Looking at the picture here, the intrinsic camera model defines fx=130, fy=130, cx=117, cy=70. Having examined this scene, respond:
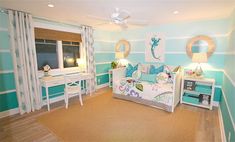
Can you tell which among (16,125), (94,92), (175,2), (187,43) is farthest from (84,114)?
(187,43)

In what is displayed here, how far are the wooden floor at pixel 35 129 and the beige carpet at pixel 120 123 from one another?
0.11 metres

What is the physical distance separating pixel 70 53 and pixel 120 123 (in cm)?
270

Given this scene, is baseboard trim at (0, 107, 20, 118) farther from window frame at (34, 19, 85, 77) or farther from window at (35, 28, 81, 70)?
window at (35, 28, 81, 70)

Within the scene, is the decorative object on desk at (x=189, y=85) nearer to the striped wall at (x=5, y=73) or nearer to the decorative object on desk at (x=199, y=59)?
the decorative object on desk at (x=199, y=59)

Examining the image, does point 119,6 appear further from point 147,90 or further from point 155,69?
point 155,69

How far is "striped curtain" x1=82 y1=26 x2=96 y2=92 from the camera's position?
13.6 ft

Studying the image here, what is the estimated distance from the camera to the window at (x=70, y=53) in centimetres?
397

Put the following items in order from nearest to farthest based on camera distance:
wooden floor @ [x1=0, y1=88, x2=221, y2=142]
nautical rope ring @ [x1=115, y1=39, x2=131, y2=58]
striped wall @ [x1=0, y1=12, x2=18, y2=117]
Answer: wooden floor @ [x1=0, y1=88, x2=221, y2=142]
striped wall @ [x1=0, y1=12, x2=18, y2=117]
nautical rope ring @ [x1=115, y1=39, x2=131, y2=58]

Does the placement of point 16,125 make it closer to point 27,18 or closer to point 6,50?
point 6,50

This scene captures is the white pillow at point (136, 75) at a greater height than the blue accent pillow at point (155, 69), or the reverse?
the blue accent pillow at point (155, 69)

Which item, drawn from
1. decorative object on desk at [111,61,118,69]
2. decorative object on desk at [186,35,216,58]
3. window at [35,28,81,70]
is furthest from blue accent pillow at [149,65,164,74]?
window at [35,28,81,70]

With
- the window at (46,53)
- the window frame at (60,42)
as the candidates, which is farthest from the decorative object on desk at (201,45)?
the window at (46,53)

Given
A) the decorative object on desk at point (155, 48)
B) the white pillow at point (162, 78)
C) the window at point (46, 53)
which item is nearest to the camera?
the window at point (46, 53)

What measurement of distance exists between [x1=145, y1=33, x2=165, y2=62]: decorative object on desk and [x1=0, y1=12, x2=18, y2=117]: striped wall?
373 cm
